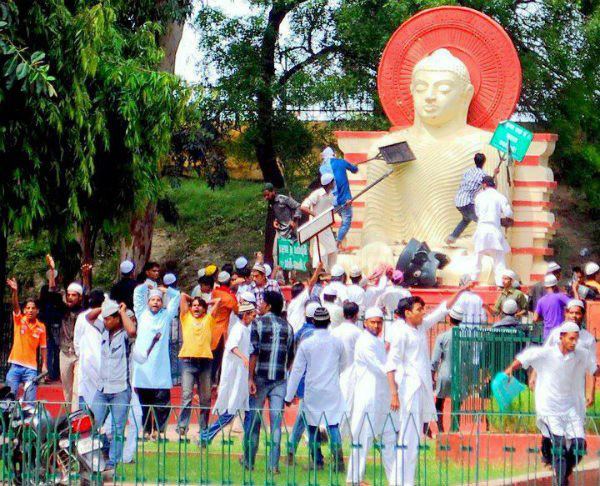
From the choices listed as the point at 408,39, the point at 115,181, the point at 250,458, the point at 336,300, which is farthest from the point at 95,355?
the point at 408,39

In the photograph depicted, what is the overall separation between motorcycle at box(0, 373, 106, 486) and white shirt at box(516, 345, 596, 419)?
370 centimetres

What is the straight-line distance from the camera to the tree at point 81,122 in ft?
59.2

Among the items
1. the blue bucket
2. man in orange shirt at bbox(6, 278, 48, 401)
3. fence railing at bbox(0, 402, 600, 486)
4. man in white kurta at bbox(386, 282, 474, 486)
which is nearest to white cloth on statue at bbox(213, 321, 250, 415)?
fence railing at bbox(0, 402, 600, 486)

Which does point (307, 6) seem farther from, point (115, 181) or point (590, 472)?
point (590, 472)

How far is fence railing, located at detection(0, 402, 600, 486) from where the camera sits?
12922 millimetres

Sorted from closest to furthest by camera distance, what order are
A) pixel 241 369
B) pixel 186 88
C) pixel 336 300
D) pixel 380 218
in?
pixel 241 369
pixel 336 300
pixel 186 88
pixel 380 218

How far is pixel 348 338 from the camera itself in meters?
14.9

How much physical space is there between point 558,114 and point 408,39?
4597 millimetres

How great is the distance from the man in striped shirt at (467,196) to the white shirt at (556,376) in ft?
27.8

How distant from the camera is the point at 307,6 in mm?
28031

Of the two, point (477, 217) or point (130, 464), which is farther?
point (477, 217)

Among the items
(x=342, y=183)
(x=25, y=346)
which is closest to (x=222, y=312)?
(x=25, y=346)

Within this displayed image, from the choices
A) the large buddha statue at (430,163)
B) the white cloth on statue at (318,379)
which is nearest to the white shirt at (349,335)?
the white cloth on statue at (318,379)

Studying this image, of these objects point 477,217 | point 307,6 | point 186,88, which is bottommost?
point 477,217
